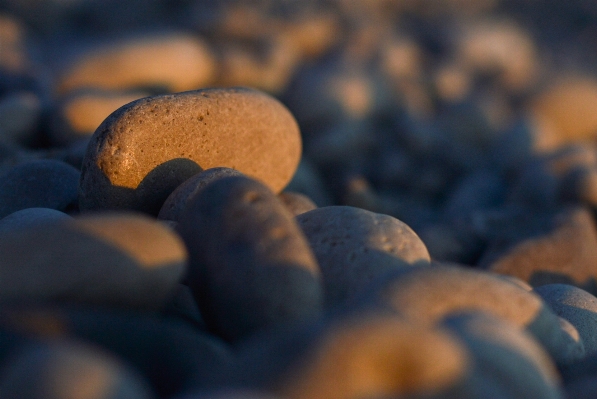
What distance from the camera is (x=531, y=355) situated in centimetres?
152

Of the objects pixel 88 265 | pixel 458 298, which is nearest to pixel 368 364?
pixel 458 298

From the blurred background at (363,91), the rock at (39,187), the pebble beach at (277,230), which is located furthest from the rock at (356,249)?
the blurred background at (363,91)

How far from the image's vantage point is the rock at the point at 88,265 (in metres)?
1.71

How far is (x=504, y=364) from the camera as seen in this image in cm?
147

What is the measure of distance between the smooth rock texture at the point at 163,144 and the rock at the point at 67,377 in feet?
4.02

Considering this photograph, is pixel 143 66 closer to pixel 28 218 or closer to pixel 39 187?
pixel 39 187

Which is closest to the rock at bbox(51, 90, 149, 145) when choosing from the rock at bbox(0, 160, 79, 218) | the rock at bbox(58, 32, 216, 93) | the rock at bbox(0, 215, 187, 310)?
the rock at bbox(0, 160, 79, 218)

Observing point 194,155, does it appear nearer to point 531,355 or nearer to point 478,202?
point 531,355

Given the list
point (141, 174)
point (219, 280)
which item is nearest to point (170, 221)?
point (141, 174)

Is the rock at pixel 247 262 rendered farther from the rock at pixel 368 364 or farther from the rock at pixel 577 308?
the rock at pixel 577 308

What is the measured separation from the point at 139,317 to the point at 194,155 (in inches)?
41.0

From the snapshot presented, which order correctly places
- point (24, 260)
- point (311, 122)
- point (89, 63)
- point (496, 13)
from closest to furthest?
point (24, 260), point (89, 63), point (311, 122), point (496, 13)

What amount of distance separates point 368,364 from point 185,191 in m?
1.21

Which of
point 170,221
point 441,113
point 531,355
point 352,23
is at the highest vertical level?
point 531,355
